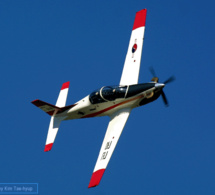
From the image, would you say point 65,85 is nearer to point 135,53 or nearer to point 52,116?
point 52,116

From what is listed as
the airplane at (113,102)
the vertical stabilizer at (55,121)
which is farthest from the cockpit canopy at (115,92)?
the vertical stabilizer at (55,121)

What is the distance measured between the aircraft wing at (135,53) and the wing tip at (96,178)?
326 inches

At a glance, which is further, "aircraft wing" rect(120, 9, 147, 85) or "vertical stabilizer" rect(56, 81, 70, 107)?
"vertical stabilizer" rect(56, 81, 70, 107)

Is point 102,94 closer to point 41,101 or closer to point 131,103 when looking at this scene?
point 131,103

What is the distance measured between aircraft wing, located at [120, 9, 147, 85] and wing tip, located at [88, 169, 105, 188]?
8.29 meters

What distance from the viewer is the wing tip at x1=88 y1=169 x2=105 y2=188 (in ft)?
95.3

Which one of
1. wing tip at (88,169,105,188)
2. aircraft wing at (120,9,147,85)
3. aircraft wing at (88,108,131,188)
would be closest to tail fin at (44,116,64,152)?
aircraft wing at (88,108,131,188)

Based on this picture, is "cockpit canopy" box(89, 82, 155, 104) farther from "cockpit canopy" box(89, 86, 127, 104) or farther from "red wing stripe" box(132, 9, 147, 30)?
"red wing stripe" box(132, 9, 147, 30)

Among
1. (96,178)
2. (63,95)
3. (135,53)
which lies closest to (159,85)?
(135,53)

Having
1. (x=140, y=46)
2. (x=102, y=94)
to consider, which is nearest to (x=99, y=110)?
(x=102, y=94)

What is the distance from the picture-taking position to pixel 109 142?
31594mm

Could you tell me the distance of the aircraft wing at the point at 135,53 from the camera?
3466 centimetres

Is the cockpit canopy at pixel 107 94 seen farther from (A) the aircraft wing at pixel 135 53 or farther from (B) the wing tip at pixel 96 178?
(B) the wing tip at pixel 96 178

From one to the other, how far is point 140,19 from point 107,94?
8.42 meters
